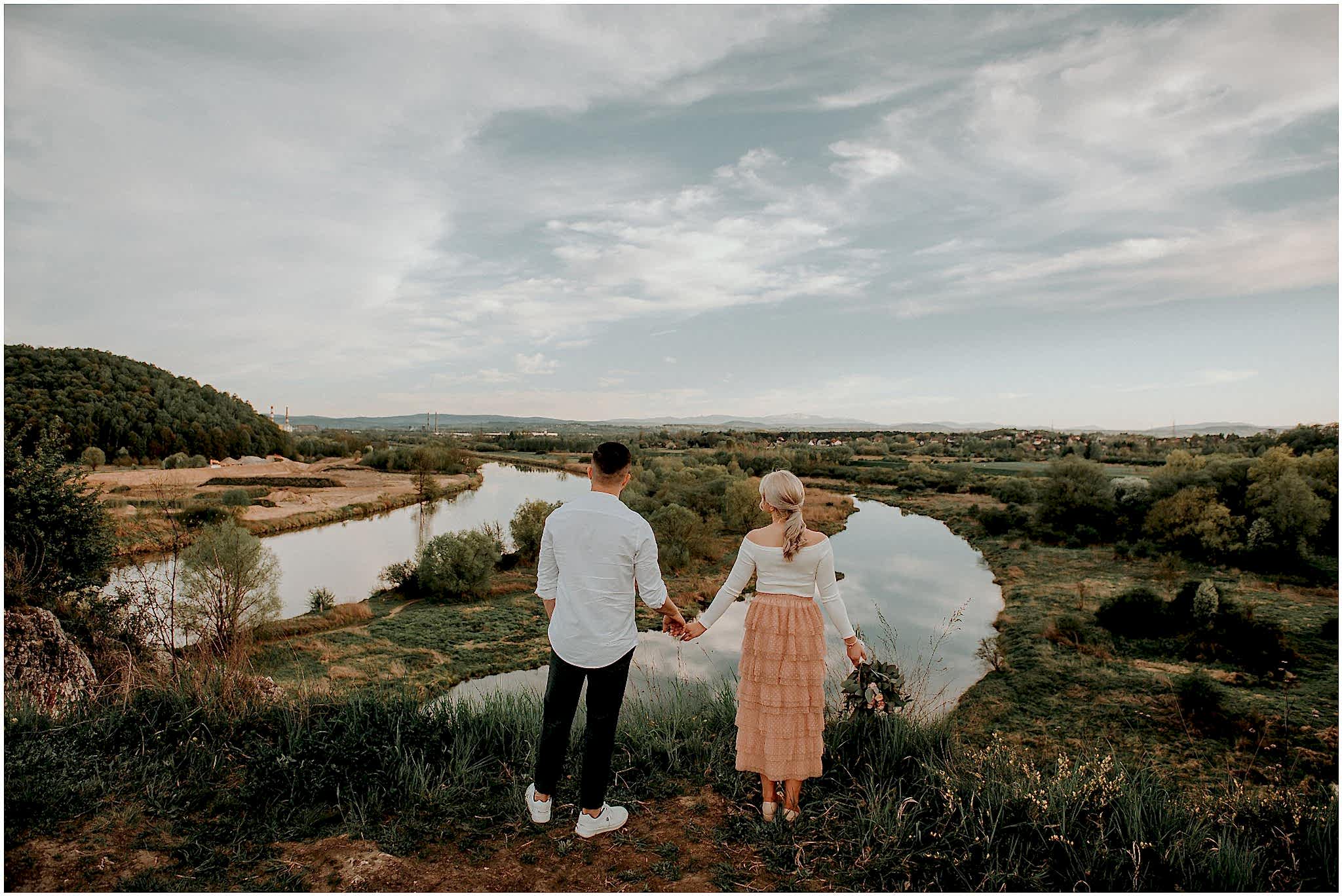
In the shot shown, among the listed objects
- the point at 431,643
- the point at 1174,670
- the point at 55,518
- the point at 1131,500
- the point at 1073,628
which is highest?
the point at 55,518

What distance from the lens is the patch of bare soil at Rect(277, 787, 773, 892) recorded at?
2.73m

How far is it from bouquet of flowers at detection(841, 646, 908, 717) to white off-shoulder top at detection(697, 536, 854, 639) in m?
0.94

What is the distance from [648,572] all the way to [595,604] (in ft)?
0.90

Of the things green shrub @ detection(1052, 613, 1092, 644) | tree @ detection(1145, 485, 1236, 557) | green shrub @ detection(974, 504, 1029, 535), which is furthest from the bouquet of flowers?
green shrub @ detection(974, 504, 1029, 535)

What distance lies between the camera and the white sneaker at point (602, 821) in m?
3.04

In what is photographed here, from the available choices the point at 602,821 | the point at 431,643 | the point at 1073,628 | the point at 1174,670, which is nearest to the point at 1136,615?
the point at 1073,628

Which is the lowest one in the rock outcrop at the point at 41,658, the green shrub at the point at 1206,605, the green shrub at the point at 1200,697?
the green shrub at the point at 1200,697

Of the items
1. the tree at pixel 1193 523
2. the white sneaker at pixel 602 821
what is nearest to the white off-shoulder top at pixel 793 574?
the white sneaker at pixel 602 821

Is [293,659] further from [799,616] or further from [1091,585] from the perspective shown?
[1091,585]

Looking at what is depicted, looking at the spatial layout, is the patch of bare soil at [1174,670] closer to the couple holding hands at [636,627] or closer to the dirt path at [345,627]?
the couple holding hands at [636,627]

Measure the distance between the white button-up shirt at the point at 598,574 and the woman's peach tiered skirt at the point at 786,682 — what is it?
59 cm

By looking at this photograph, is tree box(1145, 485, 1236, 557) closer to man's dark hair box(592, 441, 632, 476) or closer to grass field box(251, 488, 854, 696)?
grass field box(251, 488, 854, 696)

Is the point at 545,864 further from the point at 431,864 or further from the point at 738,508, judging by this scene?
the point at 738,508

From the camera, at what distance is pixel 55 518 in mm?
12734
